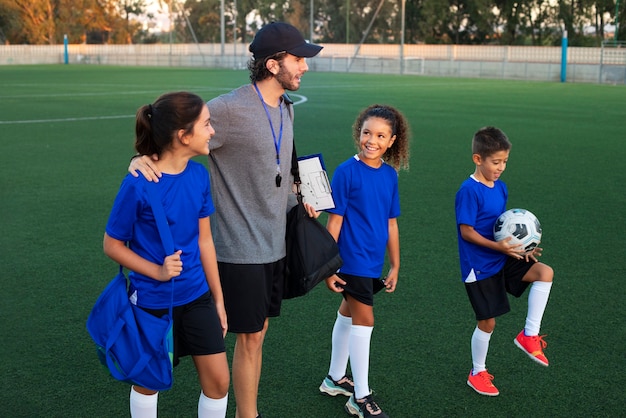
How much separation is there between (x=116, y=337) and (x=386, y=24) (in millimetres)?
71464

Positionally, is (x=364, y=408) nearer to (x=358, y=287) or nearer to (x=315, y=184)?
(x=358, y=287)

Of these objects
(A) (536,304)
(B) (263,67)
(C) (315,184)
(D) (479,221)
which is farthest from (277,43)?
(A) (536,304)

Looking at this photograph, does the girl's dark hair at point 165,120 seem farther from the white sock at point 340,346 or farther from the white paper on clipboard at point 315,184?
the white sock at point 340,346

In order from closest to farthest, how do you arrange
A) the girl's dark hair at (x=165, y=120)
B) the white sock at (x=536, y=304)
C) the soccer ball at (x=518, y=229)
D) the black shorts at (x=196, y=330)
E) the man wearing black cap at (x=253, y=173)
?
the girl's dark hair at (x=165, y=120) → the black shorts at (x=196, y=330) → the man wearing black cap at (x=253, y=173) → the soccer ball at (x=518, y=229) → the white sock at (x=536, y=304)

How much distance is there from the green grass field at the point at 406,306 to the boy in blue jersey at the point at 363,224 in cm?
29

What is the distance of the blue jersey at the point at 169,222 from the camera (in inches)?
118

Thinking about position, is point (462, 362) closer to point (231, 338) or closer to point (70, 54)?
point (231, 338)

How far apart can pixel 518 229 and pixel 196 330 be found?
1813mm

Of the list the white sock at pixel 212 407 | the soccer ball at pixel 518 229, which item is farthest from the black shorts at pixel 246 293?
the soccer ball at pixel 518 229

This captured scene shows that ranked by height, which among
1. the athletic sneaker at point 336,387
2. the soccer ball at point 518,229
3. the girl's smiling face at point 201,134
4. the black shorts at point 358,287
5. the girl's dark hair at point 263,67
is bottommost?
the athletic sneaker at point 336,387

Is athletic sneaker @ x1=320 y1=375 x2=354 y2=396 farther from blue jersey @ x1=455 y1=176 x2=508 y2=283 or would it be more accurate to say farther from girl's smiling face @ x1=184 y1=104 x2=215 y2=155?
girl's smiling face @ x1=184 y1=104 x2=215 y2=155

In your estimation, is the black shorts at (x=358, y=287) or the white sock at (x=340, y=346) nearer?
the black shorts at (x=358, y=287)

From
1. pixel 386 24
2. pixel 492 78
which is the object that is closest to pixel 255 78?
pixel 492 78

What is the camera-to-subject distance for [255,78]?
3520 mm
